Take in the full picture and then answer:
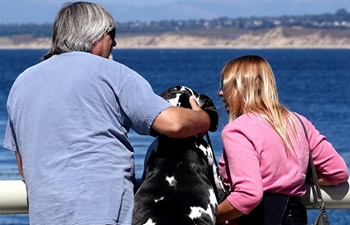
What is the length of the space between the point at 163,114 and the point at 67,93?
0.40m

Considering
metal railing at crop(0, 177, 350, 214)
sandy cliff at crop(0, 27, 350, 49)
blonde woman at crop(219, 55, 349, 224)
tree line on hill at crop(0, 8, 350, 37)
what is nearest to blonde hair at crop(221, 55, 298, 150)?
blonde woman at crop(219, 55, 349, 224)

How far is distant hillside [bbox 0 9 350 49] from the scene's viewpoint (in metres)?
164

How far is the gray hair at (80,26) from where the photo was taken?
12.4 feet

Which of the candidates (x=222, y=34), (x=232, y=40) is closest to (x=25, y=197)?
(x=232, y=40)

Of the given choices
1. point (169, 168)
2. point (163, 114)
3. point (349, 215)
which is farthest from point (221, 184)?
point (349, 215)

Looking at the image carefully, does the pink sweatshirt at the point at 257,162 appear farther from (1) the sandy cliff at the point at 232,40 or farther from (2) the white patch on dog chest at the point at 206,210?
(1) the sandy cliff at the point at 232,40

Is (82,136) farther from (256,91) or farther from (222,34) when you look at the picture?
(222,34)

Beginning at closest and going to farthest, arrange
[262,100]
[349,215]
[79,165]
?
[79,165] → [262,100] → [349,215]

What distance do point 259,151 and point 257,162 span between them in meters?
0.06

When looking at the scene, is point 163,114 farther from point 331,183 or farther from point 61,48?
point 331,183

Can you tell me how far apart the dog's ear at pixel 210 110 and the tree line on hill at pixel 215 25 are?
16151cm

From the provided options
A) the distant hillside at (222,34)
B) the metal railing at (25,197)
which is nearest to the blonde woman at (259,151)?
the metal railing at (25,197)

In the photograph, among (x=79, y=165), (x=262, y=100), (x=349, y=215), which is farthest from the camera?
(x=349, y=215)

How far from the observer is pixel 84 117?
3711 mm
